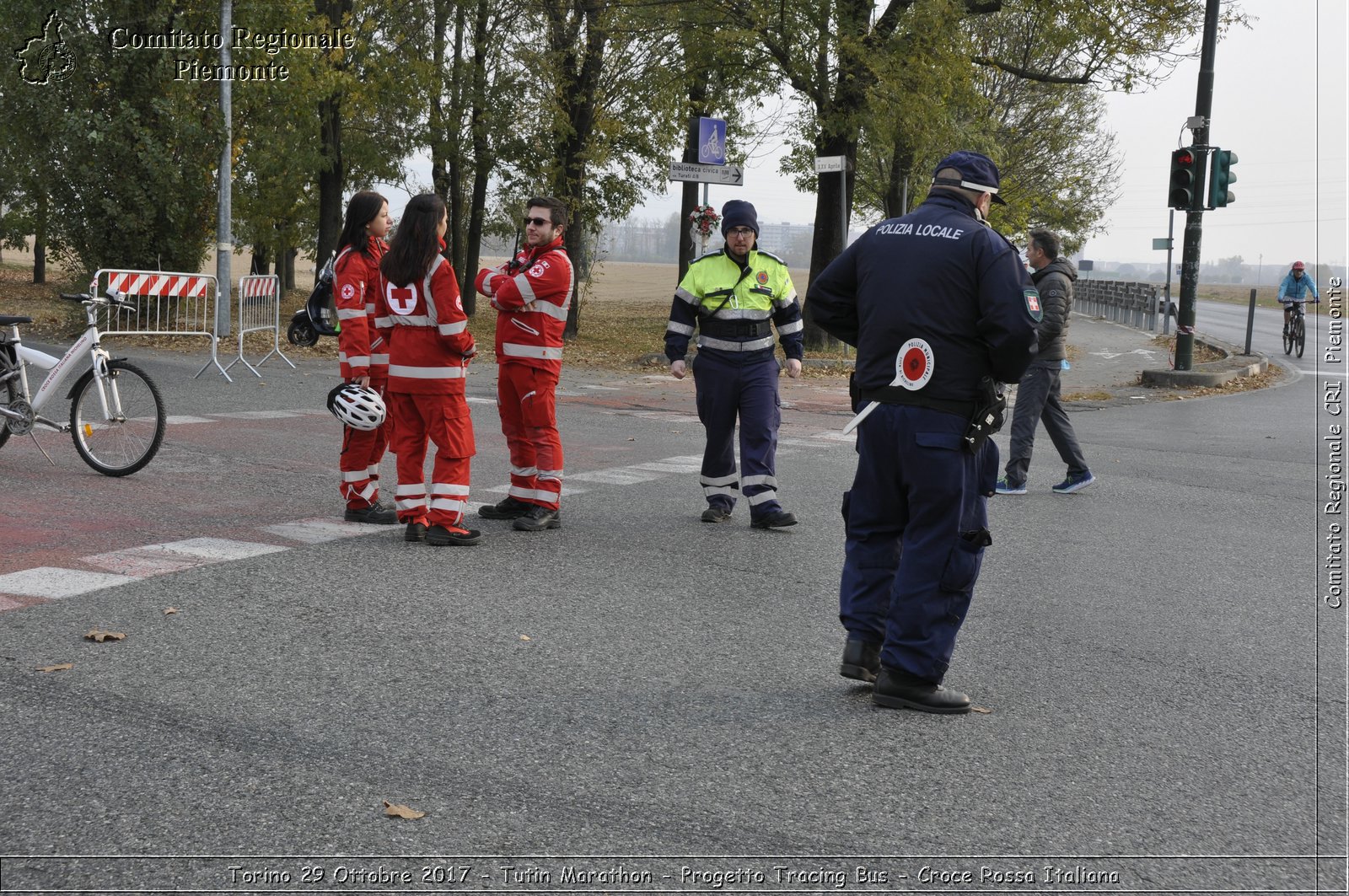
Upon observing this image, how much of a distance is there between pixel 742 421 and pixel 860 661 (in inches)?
154

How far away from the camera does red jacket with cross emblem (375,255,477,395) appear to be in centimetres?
745

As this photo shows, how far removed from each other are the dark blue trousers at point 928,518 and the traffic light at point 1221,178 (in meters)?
16.9

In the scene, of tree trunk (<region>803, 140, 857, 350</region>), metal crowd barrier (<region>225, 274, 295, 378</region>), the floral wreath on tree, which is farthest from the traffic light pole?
metal crowd barrier (<region>225, 274, 295, 378</region>)

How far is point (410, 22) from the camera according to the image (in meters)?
27.1

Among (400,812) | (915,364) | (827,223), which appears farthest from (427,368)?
(827,223)

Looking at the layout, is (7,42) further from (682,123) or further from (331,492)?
(331,492)

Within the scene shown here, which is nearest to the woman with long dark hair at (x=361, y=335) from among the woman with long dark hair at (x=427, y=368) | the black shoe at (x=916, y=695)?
the woman with long dark hair at (x=427, y=368)

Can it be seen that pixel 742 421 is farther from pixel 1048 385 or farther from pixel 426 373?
pixel 1048 385

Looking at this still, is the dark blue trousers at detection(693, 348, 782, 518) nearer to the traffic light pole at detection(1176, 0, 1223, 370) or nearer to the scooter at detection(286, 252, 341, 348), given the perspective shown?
the scooter at detection(286, 252, 341, 348)

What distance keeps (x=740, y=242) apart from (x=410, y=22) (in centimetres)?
2061

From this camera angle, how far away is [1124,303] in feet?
149

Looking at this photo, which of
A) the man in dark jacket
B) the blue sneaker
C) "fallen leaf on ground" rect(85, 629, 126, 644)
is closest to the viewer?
"fallen leaf on ground" rect(85, 629, 126, 644)

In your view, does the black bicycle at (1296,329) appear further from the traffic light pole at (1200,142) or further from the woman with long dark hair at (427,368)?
the woman with long dark hair at (427,368)

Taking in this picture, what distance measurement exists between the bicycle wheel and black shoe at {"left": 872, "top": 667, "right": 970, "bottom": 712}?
20.2 feet
